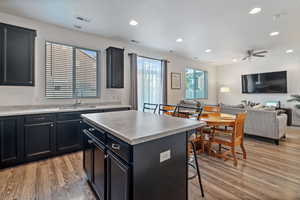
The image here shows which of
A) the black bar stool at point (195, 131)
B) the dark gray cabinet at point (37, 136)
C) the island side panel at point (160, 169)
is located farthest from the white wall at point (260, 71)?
the dark gray cabinet at point (37, 136)

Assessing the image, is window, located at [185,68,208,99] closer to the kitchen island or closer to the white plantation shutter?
the white plantation shutter

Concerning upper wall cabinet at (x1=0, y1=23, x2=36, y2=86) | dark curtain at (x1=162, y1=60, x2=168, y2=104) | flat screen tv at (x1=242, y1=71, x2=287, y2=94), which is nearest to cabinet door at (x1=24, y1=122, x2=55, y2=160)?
upper wall cabinet at (x1=0, y1=23, x2=36, y2=86)

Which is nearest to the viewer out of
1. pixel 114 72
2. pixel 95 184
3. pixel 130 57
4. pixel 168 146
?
pixel 168 146

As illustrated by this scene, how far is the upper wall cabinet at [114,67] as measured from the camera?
13.3 feet

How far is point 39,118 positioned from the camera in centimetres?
279

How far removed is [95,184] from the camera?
181cm

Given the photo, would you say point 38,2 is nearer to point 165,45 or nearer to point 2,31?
point 2,31

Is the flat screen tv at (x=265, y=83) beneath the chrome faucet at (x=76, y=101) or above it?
above

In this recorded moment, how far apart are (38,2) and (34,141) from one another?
8.21 ft

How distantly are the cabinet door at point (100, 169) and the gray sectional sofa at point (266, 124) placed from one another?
4122 millimetres

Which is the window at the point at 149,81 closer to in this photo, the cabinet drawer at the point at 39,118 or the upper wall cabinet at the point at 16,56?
the cabinet drawer at the point at 39,118

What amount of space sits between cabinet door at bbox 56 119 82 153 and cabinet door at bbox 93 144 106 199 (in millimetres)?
1692

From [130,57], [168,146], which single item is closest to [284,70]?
[130,57]

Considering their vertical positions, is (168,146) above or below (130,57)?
below
